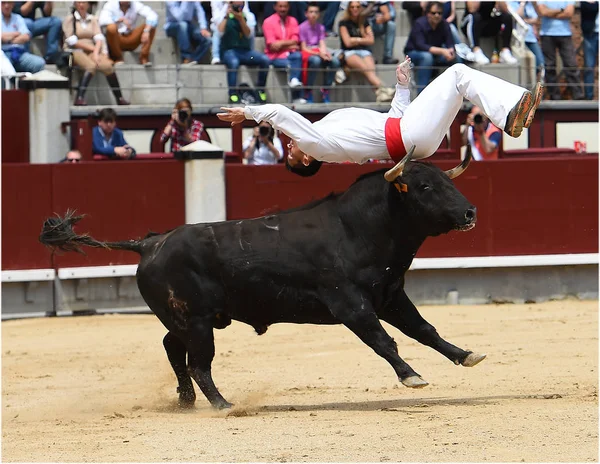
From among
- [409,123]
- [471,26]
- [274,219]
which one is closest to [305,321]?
[274,219]

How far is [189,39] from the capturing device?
41.6ft

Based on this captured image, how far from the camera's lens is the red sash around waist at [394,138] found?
21.0ft

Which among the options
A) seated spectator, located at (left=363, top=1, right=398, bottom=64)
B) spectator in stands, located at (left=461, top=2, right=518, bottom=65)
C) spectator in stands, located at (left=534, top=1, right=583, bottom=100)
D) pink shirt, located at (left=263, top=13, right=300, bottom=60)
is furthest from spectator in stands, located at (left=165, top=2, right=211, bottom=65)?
spectator in stands, located at (left=534, top=1, right=583, bottom=100)

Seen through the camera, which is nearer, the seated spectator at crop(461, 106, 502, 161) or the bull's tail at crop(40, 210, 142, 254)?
the bull's tail at crop(40, 210, 142, 254)

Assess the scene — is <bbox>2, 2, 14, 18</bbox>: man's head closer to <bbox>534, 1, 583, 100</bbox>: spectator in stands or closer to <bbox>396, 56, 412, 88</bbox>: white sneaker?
<bbox>534, 1, 583, 100</bbox>: spectator in stands

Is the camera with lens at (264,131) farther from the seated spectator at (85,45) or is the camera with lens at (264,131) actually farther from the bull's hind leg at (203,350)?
the bull's hind leg at (203,350)

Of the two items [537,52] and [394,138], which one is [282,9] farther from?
[394,138]

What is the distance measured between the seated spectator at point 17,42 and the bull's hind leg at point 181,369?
5637 mm

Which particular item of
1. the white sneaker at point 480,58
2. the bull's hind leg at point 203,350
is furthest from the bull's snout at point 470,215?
the white sneaker at point 480,58

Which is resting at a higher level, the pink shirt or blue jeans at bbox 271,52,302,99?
the pink shirt

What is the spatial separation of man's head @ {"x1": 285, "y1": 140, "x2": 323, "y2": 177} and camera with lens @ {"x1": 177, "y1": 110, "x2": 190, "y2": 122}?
4.53 m

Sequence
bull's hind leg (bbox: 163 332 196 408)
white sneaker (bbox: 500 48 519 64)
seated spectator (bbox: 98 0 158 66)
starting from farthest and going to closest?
white sneaker (bbox: 500 48 519 64), seated spectator (bbox: 98 0 158 66), bull's hind leg (bbox: 163 332 196 408)

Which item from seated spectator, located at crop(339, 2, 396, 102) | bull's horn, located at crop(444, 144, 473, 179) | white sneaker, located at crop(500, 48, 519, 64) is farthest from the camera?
white sneaker, located at crop(500, 48, 519, 64)

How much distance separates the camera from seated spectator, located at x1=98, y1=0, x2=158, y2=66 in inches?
480
